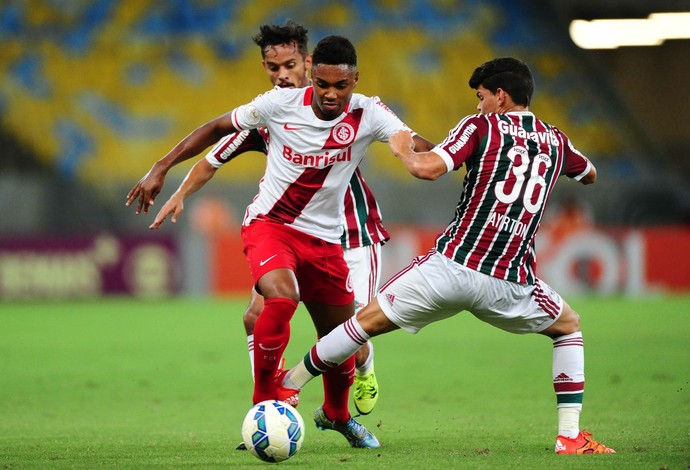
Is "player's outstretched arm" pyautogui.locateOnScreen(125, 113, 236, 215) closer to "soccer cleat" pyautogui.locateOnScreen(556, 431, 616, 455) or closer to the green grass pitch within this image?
the green grass pitch

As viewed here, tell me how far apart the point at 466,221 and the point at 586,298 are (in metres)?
13.6

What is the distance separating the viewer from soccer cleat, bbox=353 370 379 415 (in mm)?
7043

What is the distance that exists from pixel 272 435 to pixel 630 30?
24.3 metres

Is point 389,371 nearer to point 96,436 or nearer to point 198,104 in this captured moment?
point 96,436

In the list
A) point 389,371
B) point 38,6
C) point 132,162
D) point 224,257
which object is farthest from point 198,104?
point 389,371

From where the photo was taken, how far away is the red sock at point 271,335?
19.0ft

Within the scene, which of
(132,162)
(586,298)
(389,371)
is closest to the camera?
(389,371)

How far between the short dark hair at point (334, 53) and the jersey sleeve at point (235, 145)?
35.1 inches

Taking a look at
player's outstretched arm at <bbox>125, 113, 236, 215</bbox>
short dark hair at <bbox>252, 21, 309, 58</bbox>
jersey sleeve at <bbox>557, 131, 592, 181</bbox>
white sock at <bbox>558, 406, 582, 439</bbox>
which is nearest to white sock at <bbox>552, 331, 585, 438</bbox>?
white sock at <bbox>558, 406, 582, 439</bbox>

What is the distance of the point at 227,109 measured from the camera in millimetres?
24594

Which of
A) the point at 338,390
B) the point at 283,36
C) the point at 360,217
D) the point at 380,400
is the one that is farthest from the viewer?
the point at 380,400

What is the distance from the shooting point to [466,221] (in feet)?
18.8

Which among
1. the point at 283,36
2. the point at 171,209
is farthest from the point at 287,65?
the point at 171,209

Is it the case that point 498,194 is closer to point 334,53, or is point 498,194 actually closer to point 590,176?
point 590,176
